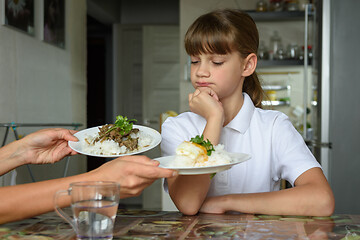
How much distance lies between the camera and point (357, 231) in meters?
0.93

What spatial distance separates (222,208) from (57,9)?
3323mm

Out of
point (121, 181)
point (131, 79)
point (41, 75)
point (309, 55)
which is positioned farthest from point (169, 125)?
point (131, 79)

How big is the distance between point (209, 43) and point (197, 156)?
573 millimetres

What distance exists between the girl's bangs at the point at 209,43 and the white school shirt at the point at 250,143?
0.25 meters

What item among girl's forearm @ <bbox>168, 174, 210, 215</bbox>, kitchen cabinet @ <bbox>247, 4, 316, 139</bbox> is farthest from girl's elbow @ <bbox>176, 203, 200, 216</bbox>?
kitchen cabinet @ <bbox>247, 4, 316, 139</bbox>

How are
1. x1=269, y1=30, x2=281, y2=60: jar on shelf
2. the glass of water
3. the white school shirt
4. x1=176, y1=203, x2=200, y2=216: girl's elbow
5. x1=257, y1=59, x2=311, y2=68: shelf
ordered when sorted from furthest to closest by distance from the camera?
1. x1=269, y1=30, x2=281, y2=60: jar on shelf
2. x1=257, y1=59, x2=311, y2=68: shelf
3. the white school shirt
4. x1=176, y1=203, x2=200, y2=216: girl's elbow
5. the glass of water

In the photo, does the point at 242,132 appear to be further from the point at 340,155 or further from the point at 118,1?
the point at 118,1

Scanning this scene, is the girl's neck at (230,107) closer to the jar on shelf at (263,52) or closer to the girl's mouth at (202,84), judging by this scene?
the girl's mouth at (202,84)

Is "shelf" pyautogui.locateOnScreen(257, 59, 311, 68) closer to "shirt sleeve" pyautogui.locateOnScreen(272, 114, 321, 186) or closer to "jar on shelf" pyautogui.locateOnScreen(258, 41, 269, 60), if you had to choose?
"jar on shelf" pyautogui.locateOnScreen(258, 41, 269, 60)

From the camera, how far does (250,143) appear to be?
1523 millimetres

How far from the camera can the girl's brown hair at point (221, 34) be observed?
4.67 ft

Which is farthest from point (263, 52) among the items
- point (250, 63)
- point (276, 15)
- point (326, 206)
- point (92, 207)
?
point (92, 207)

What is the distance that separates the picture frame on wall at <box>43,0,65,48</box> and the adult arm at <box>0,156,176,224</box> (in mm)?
2972

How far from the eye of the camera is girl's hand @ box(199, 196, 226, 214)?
1.17 meters
